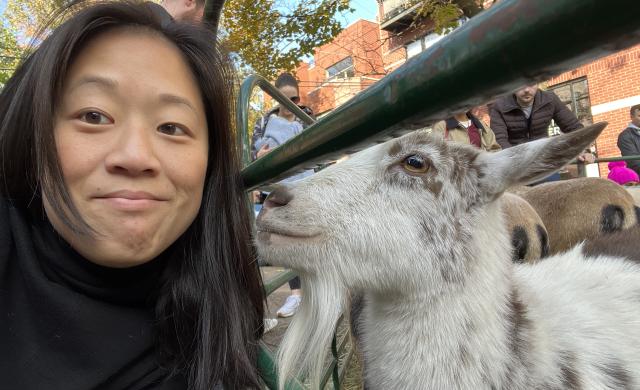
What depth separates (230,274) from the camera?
1444 millimetres

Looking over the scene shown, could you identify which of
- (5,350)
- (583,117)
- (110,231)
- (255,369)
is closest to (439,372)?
(255,369)

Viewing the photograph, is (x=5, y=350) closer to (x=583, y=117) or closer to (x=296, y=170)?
(x=296, y=170)

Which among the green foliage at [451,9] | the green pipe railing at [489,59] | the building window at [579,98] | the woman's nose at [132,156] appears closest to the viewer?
the green pipe railing at [489,59]

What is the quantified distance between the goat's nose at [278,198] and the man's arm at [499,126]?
3.44 metres

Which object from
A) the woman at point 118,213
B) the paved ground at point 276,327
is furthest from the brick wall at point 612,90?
the woman at point 118,213

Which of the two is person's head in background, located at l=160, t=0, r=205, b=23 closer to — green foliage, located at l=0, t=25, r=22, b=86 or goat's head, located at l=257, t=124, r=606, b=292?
green foliage, located at l=0, t=25, r=22, b=86

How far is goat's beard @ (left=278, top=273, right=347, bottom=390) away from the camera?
5.21 ft

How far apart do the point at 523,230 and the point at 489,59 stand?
250 centimetres

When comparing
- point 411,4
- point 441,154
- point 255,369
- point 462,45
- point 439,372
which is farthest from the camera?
point 411,4

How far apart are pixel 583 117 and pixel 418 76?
15.4 m

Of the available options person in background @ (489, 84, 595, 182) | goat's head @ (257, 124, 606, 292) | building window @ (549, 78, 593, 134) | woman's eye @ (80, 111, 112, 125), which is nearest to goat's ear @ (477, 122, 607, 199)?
goat's head @ (257, 124, 606, 292)

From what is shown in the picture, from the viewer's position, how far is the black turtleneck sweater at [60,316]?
1.12 meters

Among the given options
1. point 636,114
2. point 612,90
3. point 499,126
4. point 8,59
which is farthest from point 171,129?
point 612,90

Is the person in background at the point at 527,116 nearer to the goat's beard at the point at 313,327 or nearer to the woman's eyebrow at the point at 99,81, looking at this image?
the goat's beard at the point at 313,327
